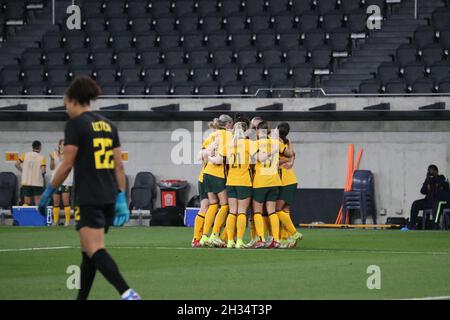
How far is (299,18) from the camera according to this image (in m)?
35.2

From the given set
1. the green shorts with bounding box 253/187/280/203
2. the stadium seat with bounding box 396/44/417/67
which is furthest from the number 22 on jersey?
the stadium seat with bounding box 396/44/417/67

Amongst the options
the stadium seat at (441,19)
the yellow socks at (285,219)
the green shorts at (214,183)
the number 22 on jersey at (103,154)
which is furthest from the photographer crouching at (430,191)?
the number 22 on jersey at (103,154)

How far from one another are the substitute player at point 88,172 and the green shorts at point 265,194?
9.37 meters

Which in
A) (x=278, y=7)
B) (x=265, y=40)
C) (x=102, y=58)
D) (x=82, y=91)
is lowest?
(x=82, y=91)

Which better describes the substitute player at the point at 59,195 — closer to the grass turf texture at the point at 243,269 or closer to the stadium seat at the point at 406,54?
the grass turf texture at the point at 243,269

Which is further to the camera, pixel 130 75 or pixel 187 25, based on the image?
pixel 187 25

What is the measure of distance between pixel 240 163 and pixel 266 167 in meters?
0.46

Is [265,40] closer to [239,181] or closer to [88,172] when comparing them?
[239,181]

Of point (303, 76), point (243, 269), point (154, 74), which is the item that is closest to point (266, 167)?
point (243, 269)

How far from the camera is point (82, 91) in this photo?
415 inches
